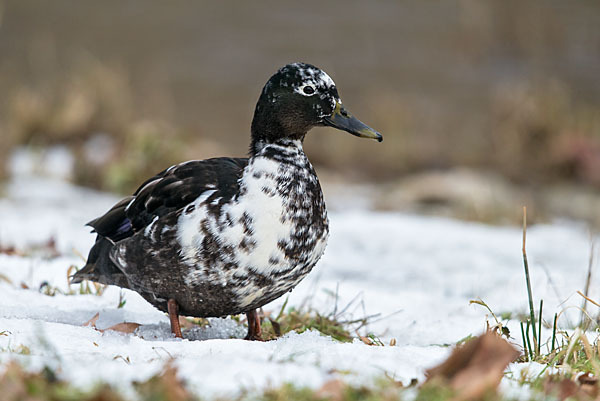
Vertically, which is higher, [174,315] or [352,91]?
[352,91]

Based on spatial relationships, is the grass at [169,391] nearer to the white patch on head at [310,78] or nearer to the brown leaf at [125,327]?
the brown leaf at [125,327]

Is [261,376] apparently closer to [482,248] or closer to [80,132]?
[482,248]

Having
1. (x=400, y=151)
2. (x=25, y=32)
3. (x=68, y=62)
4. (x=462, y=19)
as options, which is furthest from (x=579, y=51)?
(x=25, y=32)

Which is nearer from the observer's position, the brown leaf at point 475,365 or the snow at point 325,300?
the brown leaf at point 475,365

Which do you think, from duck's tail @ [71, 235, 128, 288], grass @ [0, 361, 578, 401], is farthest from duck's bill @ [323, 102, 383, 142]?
grass @ [0, 361, 578, 401]

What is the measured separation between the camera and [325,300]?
13.5 ft

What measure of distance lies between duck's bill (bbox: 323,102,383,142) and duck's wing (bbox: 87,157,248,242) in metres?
0.41

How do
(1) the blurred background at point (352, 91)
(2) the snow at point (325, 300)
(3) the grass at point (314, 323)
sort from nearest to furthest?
(2) the snow at point (325, 300) < (3) the grass at point (314, 323) < (1) the blurred background at point (352, 91)

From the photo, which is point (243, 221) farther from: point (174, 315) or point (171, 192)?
point (174, 315)

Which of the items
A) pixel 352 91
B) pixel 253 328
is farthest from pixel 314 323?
pixel 352 91

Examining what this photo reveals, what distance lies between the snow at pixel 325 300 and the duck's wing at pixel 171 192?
17.9 inches

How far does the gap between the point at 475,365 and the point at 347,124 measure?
4.49 feet

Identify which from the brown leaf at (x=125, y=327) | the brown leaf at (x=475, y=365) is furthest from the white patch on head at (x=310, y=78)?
the brown leaf at (x=475, y=365)

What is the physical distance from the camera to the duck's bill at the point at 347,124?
313cm
